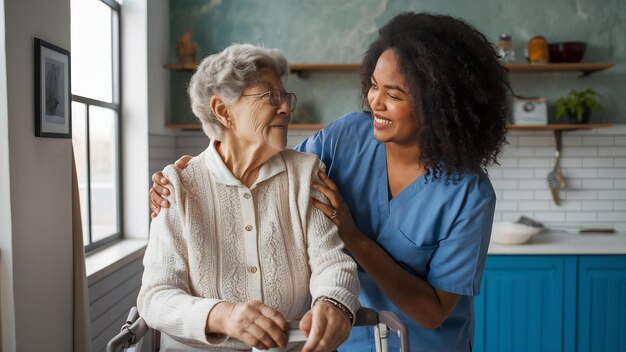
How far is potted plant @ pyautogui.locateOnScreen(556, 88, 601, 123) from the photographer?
4.05 m

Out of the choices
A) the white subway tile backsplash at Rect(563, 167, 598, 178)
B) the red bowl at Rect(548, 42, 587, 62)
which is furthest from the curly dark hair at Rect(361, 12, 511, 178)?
the white subway tile backsplash at Rect(563, 167, 598, 178)

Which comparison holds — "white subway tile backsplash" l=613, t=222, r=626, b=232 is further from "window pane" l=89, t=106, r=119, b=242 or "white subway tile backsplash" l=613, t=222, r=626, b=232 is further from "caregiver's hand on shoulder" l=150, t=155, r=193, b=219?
"caregiver's hand on shoulder" l=150, t=155, r=193, b=219

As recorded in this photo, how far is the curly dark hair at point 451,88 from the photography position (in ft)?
5.27

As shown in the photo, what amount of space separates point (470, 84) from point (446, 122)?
0.40 feet

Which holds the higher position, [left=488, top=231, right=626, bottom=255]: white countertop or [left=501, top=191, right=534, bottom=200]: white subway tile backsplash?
[left=501, top=191, right=534, bottom=200]: white subway tile backsplash

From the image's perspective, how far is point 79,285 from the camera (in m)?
2.50

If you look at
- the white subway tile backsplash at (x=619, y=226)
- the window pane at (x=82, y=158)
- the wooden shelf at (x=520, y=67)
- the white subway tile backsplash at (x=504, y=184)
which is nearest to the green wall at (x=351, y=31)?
the wooden shelf at (x=520, y=67)

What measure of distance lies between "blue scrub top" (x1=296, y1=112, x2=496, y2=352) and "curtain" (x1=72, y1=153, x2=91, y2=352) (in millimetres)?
1172

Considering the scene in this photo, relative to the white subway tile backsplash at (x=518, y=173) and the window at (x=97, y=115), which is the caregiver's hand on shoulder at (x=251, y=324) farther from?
the white subway tile backsplash at (x=518, y=173)

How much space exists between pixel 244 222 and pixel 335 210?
Result: 264 millimetres

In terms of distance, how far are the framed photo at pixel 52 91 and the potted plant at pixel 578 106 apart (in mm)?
3231

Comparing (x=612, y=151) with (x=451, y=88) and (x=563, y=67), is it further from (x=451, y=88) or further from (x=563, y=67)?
(x=451, y=88)

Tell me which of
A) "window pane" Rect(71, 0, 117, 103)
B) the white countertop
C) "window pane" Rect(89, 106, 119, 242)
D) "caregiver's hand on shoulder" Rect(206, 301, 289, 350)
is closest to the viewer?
"caregiver's hand on shoulder" Rect(206, 301, 289, 350)

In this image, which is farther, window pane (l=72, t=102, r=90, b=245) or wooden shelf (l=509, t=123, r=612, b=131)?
wooden shelf (l=509, t=123, r=612, b=131)
